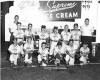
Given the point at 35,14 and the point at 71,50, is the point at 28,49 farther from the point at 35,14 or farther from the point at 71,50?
the point at 35,14

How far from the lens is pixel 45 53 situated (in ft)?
26.4

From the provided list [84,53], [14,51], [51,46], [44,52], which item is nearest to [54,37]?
[51,46]

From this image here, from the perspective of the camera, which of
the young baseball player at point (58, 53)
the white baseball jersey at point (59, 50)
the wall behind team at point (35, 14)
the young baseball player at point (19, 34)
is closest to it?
the young baseball player at point (58, 53)

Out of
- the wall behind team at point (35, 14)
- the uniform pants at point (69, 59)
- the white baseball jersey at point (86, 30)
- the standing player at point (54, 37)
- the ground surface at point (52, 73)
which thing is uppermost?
the wall behind team at point (35, 14)

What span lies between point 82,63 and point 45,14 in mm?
2393

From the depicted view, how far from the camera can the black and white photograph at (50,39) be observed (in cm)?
736

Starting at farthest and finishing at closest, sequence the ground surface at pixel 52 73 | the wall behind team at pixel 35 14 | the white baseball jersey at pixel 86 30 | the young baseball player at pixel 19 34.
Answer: the wall behind team at pixel 35 14, the white baseball jersey at pixel 86 30, the young baseball player at pixel 19 34, the ground surface at pixel 52 73

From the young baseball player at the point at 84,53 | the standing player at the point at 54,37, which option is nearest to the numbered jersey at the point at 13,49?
the standing player at the point at 54,37

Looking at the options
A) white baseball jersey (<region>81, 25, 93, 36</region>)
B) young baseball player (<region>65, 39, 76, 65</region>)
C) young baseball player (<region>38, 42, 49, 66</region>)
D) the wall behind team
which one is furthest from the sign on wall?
young baseball player (<region>38, 42, 49, 66</region>)

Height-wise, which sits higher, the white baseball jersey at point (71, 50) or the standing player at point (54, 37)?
the standing player at point (54, 37)

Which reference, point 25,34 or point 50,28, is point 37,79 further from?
point 50,28

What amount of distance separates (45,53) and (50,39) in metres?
0.72

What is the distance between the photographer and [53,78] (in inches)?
261

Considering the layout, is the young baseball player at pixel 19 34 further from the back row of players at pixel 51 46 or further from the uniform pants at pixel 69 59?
the uniform pants at pixel 69 59
